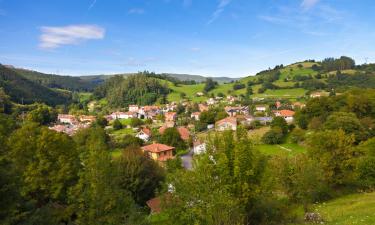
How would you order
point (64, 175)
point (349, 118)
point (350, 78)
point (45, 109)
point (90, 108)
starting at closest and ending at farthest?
1. point (64, 175)
2. point (349, 118)
3. point (45, 109)
4. point (350, 78)
5. point (90, 108)

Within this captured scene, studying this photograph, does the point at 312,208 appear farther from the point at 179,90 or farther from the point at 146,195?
the point at 179,90

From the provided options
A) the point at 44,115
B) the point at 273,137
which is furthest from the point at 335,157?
the point at 44,115

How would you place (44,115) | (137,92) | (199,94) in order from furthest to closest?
1. (137,92)
2. (199,94)
3. (44,115)

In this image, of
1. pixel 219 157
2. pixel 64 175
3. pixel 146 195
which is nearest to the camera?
pixel 219 157

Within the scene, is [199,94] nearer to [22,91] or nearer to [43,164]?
[22,91]

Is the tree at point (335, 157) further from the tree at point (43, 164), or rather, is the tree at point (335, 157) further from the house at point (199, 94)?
the house at point (199, 94)

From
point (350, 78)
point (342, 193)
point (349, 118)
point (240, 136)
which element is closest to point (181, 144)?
point (349, 118)

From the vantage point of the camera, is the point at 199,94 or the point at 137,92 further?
the point at 137,92
